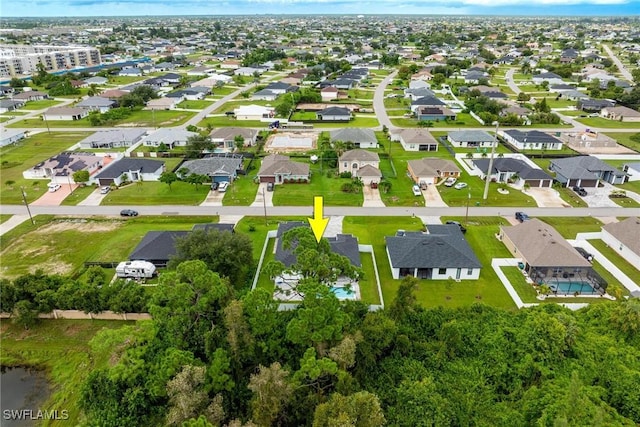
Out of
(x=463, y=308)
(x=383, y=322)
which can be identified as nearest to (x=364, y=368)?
(x=383, y=322)

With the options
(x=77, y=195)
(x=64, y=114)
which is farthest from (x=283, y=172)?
(x=64, y=114)

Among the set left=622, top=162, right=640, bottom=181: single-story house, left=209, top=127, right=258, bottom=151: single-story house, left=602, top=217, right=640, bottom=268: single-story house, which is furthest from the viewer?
left=209, top=127, right=258, bottom=151: single-story house

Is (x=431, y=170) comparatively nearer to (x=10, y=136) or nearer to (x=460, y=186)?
(x=460, y=186)

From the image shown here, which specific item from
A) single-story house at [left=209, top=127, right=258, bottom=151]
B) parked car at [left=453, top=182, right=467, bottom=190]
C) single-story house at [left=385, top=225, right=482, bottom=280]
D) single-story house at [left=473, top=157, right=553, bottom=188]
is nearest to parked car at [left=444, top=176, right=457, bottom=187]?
parked car at [left=453, top=182, right=467, bottom=190]

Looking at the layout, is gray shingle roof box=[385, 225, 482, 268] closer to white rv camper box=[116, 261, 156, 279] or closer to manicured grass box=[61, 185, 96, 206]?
white rv camper box=[116, 261, 156, 279]

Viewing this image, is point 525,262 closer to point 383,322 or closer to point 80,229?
point 383,322

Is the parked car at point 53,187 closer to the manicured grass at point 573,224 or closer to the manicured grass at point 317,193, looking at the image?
the manicured grass at point 317,193

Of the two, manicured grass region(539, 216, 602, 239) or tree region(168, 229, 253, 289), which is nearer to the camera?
tree region(168, 229, 253, 289)
